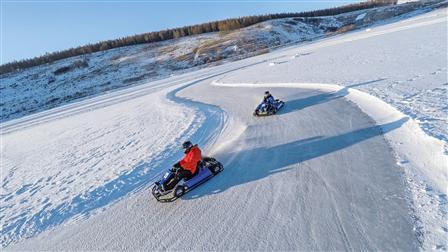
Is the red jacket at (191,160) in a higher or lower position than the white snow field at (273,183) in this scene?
higher

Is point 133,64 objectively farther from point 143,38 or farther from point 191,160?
point 191,160

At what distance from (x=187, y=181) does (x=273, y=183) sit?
1.98 metres

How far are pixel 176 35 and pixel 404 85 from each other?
80.9m

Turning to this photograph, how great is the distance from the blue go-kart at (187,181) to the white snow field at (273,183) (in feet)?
0.52

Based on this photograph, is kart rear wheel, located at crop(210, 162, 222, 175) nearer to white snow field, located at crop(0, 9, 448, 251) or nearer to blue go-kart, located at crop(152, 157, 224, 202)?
blue go-kart, located at crop(152, 157, 224, 202)

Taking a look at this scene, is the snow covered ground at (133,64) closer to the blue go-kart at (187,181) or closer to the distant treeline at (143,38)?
the distant treeline at (143,38)

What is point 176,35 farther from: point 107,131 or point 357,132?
point 357,132

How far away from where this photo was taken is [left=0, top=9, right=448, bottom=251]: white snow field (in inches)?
196

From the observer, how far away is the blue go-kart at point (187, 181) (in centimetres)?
691

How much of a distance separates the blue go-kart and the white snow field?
6.3 inches

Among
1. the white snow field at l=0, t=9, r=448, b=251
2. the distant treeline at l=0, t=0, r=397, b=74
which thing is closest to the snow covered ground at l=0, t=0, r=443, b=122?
the distant treeline at l=0, t=0, r=397, b=74

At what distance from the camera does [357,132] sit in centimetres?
851

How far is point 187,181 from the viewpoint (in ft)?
23.4

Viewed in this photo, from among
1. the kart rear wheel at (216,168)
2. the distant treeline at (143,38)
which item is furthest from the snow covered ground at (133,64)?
the kart rear wheel at (216,168)
